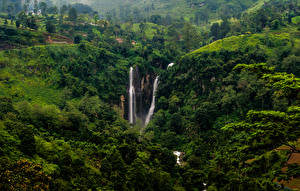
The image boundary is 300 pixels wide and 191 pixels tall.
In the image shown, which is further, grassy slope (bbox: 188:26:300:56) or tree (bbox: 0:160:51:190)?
grassy slope (bbox: 188:26:300:56)

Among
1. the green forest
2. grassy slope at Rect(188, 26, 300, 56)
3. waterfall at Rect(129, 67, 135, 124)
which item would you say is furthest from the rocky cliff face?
grassy slope at Rect(188, 26, 300, 56)

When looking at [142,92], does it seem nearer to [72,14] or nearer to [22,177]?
[72,14]

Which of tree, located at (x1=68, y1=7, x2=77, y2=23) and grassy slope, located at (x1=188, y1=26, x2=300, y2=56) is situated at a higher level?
tree, located at (x1=68, y1=7, x2=77, y2=23)

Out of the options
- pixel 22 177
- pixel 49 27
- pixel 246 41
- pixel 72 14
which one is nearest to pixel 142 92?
pixel 246 41

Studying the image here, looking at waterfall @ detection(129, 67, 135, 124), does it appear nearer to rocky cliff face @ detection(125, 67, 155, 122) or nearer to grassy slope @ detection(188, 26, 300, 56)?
rocky cliff face @ detection(125, 67, 155, 122)

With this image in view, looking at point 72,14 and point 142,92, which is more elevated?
point 72,14

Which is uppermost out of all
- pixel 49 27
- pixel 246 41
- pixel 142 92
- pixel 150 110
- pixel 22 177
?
pixel 49 27

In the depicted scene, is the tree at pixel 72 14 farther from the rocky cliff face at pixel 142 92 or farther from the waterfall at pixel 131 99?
the waterfall at pixel 131 99

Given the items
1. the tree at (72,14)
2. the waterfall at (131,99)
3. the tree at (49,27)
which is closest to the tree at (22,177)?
the waterfall at (131,99)

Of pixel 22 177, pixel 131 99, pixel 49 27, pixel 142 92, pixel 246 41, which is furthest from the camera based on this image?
pixel 49 27
